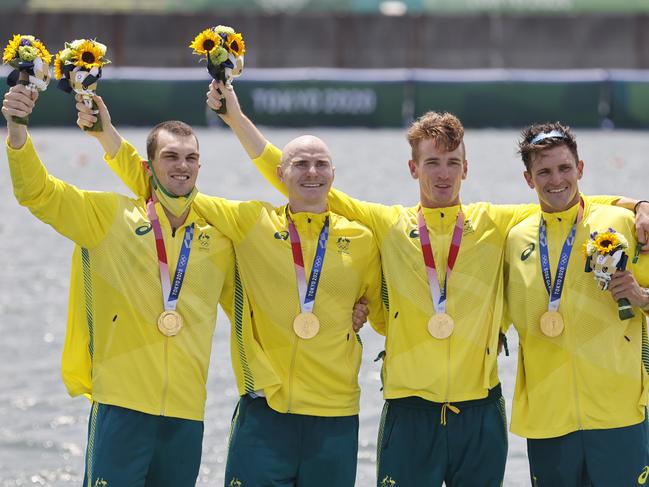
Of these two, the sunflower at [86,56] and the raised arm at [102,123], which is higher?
the sunflower at [86,56]

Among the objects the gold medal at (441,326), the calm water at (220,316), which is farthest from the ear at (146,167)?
the calm water at (220,316)

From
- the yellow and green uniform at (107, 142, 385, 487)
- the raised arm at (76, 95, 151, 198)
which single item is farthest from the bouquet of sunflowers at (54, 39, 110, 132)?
the yellow and green uniform at (107, 142, 385, 487)

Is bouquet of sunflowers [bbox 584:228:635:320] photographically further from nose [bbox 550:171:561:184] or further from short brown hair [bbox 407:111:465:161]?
short brown hair [bbox 407:111:465:161]

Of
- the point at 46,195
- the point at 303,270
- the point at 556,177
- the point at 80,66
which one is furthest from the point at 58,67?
the point at 556,177

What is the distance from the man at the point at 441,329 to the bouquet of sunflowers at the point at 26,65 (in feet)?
6.34

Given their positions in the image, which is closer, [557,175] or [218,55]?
[557,175]

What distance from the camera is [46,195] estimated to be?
21.0 ft

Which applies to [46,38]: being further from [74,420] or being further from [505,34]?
[74,420]

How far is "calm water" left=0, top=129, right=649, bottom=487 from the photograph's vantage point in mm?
9445

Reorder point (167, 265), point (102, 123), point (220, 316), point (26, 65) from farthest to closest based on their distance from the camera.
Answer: point (220, 316) → point (102, 123) → point (167, 265) → point (26, 65)

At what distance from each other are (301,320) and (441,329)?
726 millimetres

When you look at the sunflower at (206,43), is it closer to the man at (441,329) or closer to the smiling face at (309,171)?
the smiling face at (309,171)

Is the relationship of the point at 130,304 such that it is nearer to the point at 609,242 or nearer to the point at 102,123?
the point at 102,123

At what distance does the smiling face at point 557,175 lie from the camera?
6.59 m
